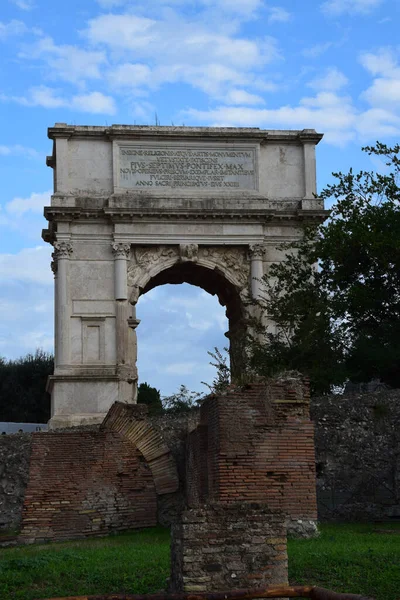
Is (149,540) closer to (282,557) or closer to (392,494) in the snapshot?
(392,494)

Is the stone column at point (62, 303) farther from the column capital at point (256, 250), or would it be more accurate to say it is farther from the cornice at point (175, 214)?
the column capital at point (256, 250)

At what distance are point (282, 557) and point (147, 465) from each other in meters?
7.85

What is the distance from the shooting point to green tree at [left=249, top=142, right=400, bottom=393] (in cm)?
2550

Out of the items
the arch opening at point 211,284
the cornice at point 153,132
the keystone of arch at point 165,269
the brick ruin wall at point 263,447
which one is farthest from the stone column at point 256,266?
the brick ruin wall at point 263,447

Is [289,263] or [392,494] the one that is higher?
[289,263]

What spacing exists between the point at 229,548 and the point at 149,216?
27716 mm

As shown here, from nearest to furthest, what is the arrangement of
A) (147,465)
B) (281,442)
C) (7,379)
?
1. (281,442)
2. (147,465)
3. (7,379)

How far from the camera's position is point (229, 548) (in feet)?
29.5

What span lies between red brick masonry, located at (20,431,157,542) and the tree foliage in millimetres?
38930

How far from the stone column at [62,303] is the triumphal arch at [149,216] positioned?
3 centimetres

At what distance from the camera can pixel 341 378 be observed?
2466 cm

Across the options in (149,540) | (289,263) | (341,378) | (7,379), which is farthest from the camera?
(7,379)

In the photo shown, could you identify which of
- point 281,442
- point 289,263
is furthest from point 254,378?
point 289,263

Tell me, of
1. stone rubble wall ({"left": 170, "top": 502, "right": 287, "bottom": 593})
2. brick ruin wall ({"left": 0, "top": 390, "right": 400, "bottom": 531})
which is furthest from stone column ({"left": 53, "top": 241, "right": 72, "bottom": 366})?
stone rubble wall ({"left": 170, "top": 502, "right": 287, "bottom": 593})
